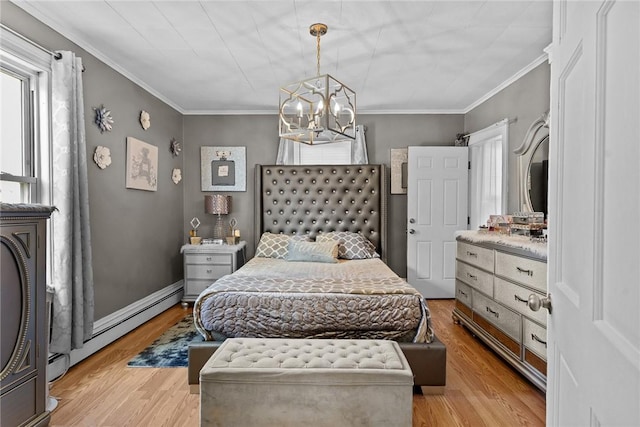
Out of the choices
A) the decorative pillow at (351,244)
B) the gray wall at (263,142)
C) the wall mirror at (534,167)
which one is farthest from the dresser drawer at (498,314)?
the gray wall at (263,142)

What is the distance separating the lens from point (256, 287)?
262 centimetres

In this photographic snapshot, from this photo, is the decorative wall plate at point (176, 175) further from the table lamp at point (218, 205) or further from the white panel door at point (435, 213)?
the white panel door at point (435, 213)

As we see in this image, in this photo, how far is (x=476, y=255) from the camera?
3322 millimetres

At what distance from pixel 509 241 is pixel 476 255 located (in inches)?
22.7

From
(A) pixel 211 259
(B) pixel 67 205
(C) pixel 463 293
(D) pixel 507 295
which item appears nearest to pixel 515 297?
(D) pixel 507 295

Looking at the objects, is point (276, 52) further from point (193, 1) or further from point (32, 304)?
point (32, 304)

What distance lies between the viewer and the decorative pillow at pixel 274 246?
425 centimetres

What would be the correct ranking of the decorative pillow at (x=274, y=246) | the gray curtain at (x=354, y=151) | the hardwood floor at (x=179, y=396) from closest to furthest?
the hardwood floor at (x=179, y=396), the decorative pillow at (x=274, y=246), the gray curtain at (x=354, y=151)

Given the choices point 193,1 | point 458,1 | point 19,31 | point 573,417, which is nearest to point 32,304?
point 19,31

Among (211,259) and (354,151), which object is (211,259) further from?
(354,151)

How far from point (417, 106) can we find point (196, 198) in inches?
122

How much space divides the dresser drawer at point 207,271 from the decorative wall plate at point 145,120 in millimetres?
1635

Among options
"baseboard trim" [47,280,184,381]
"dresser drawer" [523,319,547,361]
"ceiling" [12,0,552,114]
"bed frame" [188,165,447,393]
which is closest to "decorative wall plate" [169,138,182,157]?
"ceiling" [12,0,552,114]

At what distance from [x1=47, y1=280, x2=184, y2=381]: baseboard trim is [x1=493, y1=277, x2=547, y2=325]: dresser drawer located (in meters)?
2.89
